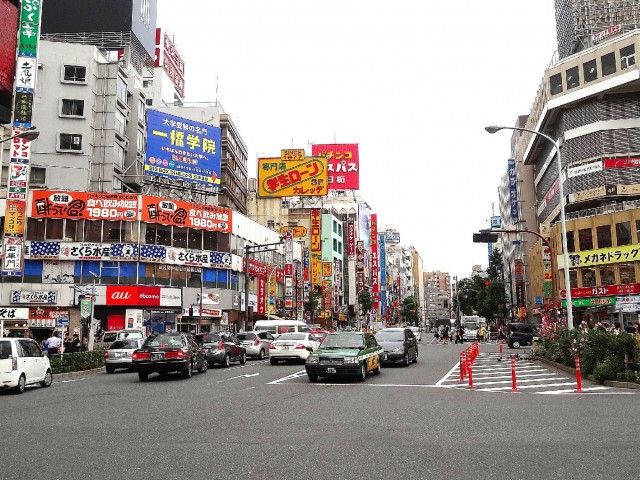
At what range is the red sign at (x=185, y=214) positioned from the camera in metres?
50.2

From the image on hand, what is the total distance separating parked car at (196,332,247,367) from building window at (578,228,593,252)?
38.7m

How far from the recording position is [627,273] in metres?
52.4

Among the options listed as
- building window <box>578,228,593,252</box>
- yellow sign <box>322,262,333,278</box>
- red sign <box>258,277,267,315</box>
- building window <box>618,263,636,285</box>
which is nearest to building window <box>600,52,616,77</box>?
building window <box>578,228,593,252</box>

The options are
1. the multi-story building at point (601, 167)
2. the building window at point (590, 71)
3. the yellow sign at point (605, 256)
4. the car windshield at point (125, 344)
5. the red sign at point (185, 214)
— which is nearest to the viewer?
the car windshield at point (125, 344)

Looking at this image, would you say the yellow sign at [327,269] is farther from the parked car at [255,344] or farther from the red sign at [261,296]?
the parked car at [255,344]

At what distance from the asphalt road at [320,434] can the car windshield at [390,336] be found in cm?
984

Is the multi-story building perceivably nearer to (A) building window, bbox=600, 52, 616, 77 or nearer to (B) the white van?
(A) building window, bbox=600, 52, 616, 77

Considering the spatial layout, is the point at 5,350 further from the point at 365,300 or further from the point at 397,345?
the point at 365,300

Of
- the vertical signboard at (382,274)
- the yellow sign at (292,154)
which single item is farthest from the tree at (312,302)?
the vertical signboard at (382,274)

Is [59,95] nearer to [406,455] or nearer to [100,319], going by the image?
[100,319]

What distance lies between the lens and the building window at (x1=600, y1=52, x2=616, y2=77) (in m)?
54.9

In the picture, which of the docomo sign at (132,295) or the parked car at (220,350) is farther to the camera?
the docomo sign at (132,295)

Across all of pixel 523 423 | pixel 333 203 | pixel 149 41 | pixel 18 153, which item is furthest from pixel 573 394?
pixel 333 203

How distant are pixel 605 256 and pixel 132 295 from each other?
39954 millimetres
